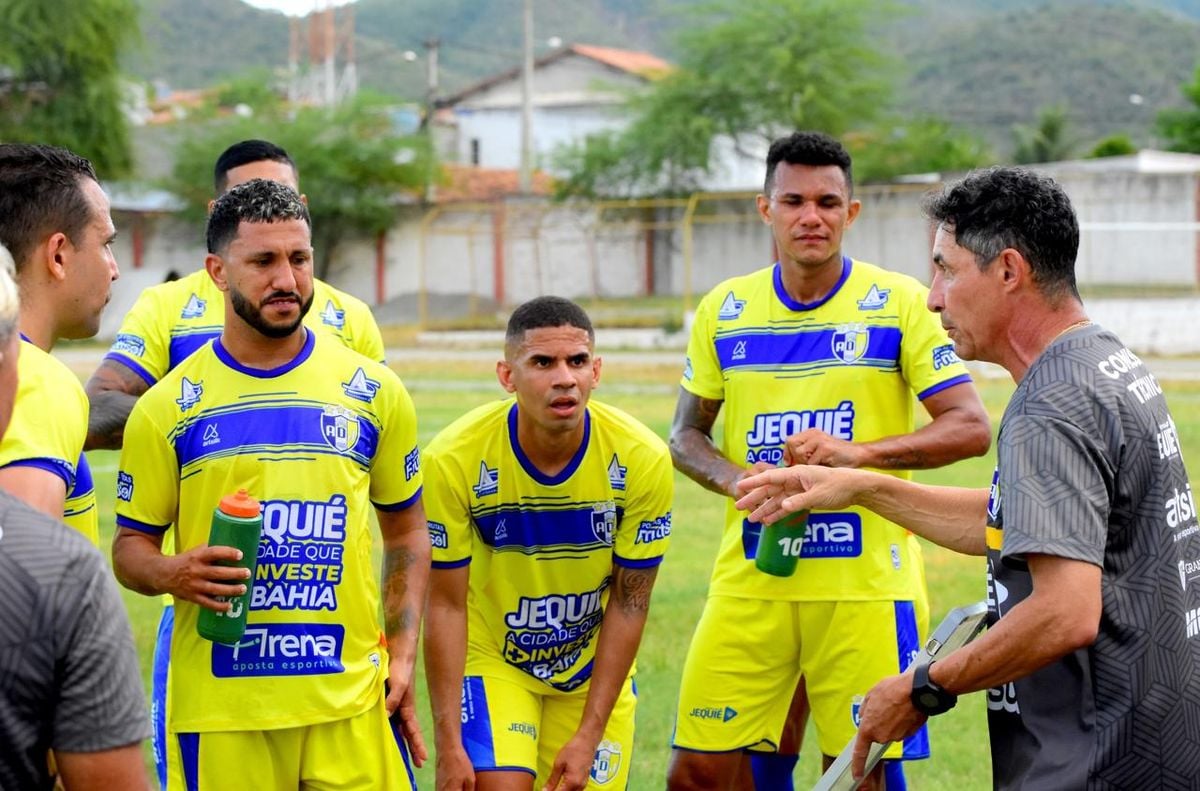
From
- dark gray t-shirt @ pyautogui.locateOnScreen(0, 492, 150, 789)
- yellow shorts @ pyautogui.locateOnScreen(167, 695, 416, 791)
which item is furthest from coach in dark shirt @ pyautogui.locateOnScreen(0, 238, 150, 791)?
yellow shorts @ pyautogui.locateOnScreen(167, 695, 416, 791)

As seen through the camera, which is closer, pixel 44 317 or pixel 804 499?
pixel 44 317

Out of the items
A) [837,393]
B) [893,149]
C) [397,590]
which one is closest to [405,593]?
[397,590]

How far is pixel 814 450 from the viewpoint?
5.38m

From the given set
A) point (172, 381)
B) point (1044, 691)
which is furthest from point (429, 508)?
point (1044, 691)

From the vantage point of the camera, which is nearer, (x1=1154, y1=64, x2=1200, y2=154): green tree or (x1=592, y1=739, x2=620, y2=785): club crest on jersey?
(x1=592, y1=739, x2=620, y2=785): club crest on jersey

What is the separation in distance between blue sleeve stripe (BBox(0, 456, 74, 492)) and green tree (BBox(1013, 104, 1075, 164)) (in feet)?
253

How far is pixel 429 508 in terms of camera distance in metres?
5.51

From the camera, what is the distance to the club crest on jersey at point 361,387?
477 cm

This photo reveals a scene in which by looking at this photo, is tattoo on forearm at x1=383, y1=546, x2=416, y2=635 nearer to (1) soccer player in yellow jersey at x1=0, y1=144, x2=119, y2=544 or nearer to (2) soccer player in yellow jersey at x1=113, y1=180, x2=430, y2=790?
(2) soccer player in yellow jersey at x1=113, y1=180, x2=430, y2=790

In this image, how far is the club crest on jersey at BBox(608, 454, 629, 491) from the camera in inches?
218

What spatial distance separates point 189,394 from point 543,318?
1.35 metres

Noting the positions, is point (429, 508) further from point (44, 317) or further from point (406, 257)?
point (406, 257)

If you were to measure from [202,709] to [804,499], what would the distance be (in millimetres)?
1955

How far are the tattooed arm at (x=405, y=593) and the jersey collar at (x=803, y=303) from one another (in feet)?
6.36
